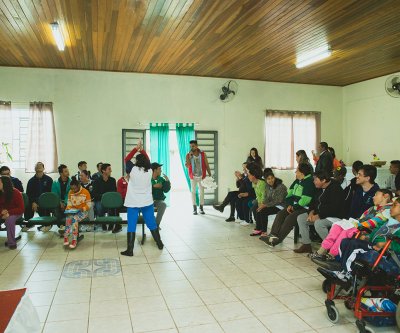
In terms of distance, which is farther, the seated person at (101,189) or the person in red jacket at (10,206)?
the seated person at (101,189)

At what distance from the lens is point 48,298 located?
3.25 m

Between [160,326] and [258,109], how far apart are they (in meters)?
7.15

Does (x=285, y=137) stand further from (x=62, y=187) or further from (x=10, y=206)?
(x=10, y=206)

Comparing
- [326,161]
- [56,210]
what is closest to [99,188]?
[56,210]

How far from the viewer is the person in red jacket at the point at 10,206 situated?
4898mm

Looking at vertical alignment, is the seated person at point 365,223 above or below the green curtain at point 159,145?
below

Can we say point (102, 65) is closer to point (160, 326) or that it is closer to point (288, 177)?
point (288, 177)

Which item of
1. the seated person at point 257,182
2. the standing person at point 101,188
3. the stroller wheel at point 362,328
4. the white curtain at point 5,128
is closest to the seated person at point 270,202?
the seated person at point 257,182

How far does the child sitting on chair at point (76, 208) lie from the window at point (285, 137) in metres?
5.13

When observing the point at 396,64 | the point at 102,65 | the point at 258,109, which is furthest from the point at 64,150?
the point at 396,64

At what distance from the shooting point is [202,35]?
18.0 feet

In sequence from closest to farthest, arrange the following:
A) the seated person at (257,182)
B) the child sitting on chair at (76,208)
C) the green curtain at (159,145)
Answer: the child sitting on chair at (76,208), the seated person at (257,182), the green curtain at (159,145)

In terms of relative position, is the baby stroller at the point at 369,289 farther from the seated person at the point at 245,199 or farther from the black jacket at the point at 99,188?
the black jacket at the point at 99,188

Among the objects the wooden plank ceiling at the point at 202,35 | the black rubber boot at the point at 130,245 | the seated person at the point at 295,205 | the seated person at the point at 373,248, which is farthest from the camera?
the seated person at the point at 295,205
